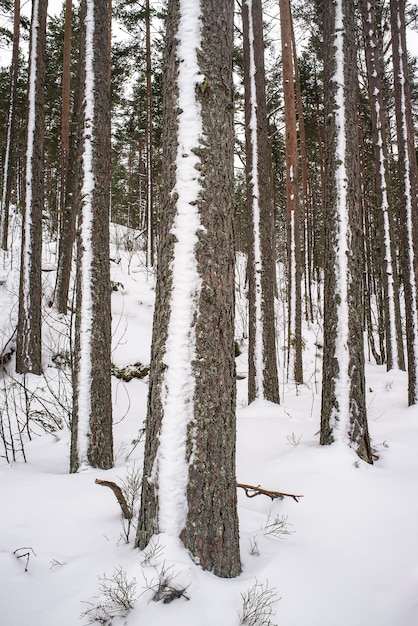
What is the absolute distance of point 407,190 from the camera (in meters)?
6.52

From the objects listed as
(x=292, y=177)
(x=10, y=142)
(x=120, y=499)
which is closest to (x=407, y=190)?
(x=292, y=177)

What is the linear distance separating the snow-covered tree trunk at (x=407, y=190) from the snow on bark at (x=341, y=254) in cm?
283

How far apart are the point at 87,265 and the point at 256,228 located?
332 centimetres

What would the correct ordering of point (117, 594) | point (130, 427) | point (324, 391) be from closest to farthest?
point (117, 594)
point (324, 391)
point (130, 427)

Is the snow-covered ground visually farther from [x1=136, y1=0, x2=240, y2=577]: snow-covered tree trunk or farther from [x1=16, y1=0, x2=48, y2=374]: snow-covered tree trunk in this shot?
[x1=16, y1=0, x2=48, y2=374]: snow-covered tree trunk

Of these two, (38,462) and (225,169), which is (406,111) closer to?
(225,169)

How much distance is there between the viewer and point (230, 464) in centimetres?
200

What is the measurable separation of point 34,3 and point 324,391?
8318mm

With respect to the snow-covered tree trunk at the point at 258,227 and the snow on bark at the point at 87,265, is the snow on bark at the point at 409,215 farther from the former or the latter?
the snow on bark at the point at 87,265

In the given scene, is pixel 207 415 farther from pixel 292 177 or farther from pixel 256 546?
pixel 292 177

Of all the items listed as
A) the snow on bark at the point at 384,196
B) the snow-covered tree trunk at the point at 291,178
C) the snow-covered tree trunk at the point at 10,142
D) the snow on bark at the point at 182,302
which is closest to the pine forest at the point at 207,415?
the snow on bark at the point at 182,302

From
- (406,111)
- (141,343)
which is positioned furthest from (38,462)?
(406,111)

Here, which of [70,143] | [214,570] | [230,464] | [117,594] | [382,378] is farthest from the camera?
[70,143]

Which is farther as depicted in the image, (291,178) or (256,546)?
(291,178)
